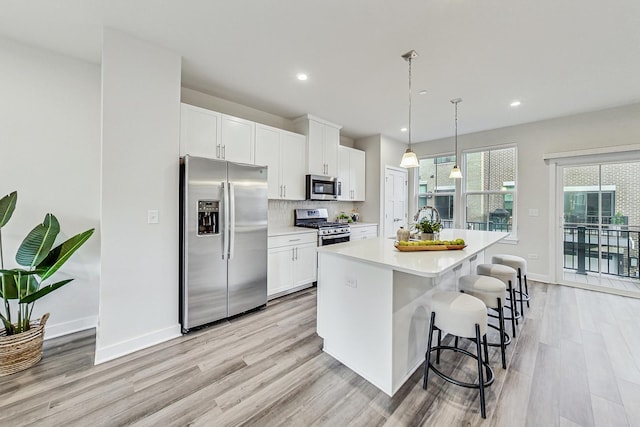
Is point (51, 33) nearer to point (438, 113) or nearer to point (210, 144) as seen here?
point (210, 144)

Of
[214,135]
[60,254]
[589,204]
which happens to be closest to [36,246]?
[60,254]

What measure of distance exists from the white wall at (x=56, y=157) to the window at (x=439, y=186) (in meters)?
5.83

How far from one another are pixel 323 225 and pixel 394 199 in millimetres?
2243

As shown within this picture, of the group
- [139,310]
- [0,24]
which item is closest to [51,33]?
[0,24]

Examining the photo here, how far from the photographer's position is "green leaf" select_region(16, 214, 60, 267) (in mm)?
2115

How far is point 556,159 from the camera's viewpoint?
4.29 metres

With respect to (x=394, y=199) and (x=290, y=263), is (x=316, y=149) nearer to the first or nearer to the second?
(x=290, y=263)

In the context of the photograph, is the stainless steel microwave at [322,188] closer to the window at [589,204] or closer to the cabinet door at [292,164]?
the cabinet door at [292,164]

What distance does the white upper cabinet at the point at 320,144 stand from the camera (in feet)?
14.2

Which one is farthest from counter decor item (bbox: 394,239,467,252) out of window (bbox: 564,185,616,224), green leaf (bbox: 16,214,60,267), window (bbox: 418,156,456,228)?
window (bbox: 418,156,456,228)

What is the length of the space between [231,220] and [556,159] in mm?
5215

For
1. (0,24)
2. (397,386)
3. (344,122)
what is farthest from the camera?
(344,122)

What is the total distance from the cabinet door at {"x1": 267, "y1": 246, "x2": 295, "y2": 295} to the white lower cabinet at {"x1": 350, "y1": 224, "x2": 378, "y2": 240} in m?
1.48

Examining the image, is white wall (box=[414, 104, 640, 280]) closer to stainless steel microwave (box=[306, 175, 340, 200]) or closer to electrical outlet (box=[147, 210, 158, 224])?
stainless steel microwave (box=[306, 175, 340, 200])
